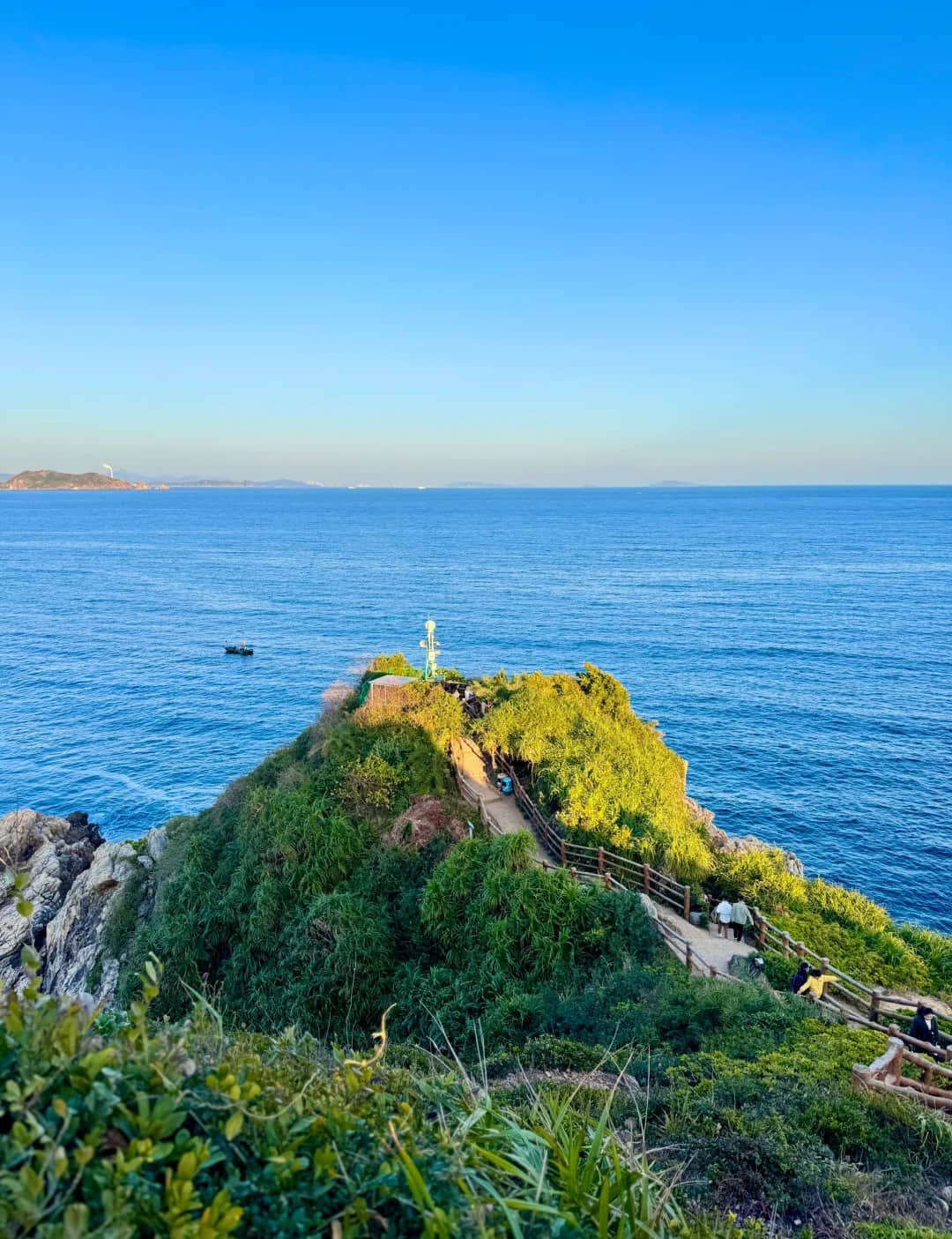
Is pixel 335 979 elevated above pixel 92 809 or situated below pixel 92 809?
above

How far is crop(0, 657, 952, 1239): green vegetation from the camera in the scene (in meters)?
2.84

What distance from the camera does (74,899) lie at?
23828 mm

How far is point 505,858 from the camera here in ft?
49.9

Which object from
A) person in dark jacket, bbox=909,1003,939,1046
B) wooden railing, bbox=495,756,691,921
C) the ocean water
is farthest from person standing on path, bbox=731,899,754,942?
the ocean water

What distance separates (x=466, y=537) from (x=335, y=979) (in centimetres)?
12597

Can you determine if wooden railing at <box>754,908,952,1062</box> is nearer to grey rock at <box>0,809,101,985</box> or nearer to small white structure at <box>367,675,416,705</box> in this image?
small white structure at <box>367,675,416,705</box>

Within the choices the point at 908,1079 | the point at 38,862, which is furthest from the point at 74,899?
the point at 908,1079

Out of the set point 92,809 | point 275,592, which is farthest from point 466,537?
point 92,809

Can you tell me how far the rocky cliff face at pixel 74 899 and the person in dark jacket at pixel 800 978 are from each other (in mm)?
15473

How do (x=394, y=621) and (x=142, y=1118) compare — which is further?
(x=394, y=621)

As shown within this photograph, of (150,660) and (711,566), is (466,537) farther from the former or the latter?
(150,660)

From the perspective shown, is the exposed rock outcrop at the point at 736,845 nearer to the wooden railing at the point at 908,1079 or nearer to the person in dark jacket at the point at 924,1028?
the person in dark jacket at the point at 924,1028

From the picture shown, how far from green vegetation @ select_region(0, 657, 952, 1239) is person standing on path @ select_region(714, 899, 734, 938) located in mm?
1592

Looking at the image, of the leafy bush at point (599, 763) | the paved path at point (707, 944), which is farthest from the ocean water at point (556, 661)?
the paved path at point (707, 944)
